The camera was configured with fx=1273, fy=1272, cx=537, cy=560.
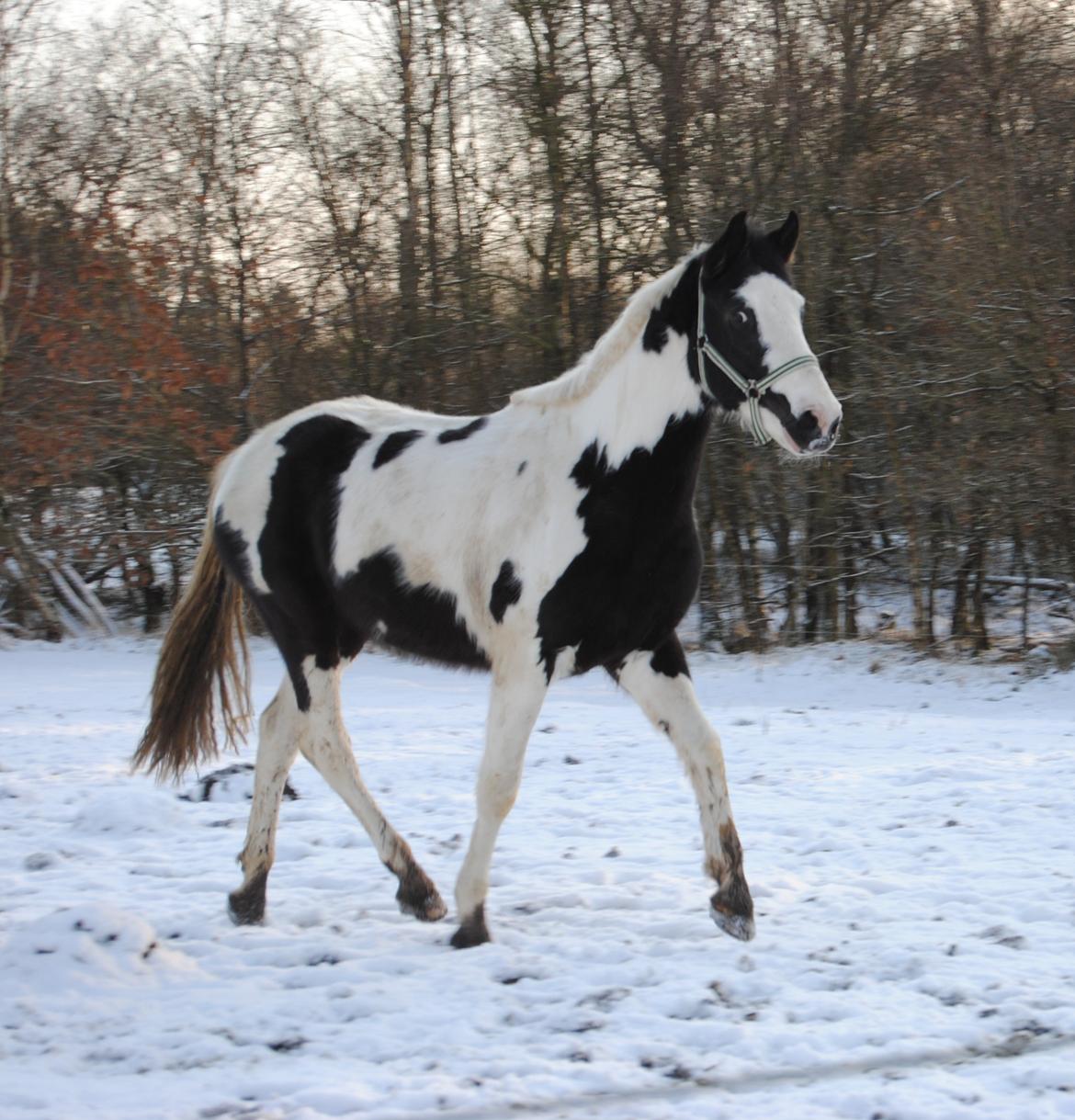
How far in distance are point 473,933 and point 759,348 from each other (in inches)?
82.9

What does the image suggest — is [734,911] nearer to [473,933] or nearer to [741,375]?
[473,933]

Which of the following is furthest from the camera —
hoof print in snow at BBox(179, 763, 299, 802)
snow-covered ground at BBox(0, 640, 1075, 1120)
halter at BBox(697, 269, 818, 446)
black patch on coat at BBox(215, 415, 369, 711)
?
hoof print in snow at BBox(179, 763, 299, 802)

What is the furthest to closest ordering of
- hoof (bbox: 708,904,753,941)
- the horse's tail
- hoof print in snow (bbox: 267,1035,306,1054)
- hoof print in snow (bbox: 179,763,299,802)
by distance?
1. hoof print in snow (bbox: 179,763,299,802)
2. the horse's tail
3. hoof (bbox: 708,904,753,941)
4. hoof print in snow (bbox: 267,1035,306,1054)

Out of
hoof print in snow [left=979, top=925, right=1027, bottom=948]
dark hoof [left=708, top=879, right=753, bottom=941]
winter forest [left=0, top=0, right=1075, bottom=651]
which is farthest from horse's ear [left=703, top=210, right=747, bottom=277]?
winter forest [left=0, top=0, right=1075, bottom=651]

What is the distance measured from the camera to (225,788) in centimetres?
643

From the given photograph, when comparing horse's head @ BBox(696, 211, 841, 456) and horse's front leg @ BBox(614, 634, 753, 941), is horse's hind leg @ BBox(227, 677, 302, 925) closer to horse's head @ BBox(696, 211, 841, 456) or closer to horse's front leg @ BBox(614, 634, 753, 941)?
horse's front leg @ BBox(614, 634, 753, 941)

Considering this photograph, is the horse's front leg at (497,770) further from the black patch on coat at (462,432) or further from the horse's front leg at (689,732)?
the black patch on coat at (462,432)

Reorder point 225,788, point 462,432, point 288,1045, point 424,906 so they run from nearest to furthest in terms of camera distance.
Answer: point 288,1045
point 424,906
point 462,432
point 225,788

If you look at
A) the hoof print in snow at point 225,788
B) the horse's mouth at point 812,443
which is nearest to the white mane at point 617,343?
the horse's mouth at point 812,443

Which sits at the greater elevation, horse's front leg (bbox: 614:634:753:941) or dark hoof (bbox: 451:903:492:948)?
horse's front leg (bbox: 614:634:753:941)

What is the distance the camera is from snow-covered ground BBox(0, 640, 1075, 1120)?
10.1ft

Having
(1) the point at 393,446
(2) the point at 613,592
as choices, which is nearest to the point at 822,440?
(2) the point at 613,592

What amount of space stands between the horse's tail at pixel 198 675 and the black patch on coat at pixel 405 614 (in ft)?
2.42

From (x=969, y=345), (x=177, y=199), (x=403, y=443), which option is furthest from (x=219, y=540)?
(x=177, y=199)
